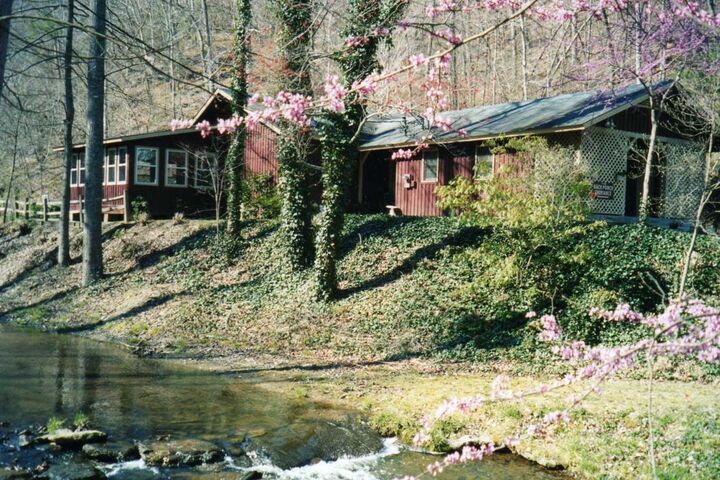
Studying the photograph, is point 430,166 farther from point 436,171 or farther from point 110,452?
point 110,452

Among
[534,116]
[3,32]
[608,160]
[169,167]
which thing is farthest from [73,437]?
[169,167]

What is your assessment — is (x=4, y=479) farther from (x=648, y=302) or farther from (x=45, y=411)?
(x=648, y=302)

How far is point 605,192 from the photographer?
20.4 meters

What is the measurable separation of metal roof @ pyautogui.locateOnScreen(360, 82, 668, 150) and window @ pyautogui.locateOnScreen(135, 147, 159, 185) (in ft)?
30.9

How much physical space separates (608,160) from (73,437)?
17.5 meters

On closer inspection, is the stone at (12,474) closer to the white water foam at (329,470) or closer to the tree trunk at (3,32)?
the white water foam at (329,470)

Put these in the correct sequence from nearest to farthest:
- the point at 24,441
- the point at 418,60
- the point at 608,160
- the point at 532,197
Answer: the point at 418,60
the point at 24,441
the point at 532,197
the point at 608,160

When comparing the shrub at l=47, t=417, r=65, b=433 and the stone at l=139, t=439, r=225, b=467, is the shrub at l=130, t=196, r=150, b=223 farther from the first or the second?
the stone at l=139, t=439, r=225, b=467

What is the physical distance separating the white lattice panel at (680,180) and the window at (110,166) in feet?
73.2

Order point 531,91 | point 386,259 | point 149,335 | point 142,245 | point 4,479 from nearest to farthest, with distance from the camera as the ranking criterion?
1. point 4,479
2. point 149,335
3. point 386,259
4. point 142,245
5. point 531,91

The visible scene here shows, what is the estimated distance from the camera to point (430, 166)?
23.7 metres

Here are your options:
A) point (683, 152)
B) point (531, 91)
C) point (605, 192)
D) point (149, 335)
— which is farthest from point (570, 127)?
point (531, 91)

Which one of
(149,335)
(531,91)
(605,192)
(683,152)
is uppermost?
(531,91)

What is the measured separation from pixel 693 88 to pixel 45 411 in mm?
17674
